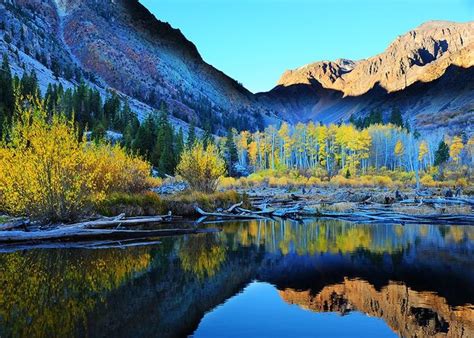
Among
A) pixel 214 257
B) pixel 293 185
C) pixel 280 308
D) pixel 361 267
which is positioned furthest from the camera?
pixel 293 185

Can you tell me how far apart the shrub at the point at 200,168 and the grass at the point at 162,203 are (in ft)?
4.77

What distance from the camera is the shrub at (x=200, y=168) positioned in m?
30.8

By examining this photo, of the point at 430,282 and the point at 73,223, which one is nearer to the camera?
the point at 430,282

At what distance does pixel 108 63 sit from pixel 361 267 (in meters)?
199

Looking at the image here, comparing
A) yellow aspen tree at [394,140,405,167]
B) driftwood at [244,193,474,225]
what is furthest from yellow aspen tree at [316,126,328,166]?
driftwood at [244,193,474,225]

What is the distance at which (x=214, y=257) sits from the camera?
46.0ft

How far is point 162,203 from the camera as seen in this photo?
2545 cm

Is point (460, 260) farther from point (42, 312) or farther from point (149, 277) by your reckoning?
point (42, 312)

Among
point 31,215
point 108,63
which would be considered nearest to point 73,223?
point 31,215

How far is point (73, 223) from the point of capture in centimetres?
1733

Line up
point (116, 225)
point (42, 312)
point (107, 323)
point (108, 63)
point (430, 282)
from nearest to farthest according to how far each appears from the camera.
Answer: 1. point (107, 323)
2. point (42, 312)
3. point (430, 282)
4. point (116, 225)
5. point (108, 63)

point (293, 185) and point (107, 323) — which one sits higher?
point (293, 185)

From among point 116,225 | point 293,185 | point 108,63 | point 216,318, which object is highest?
point 108,63

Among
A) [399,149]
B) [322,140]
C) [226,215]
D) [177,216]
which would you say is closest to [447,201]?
[226,215]
